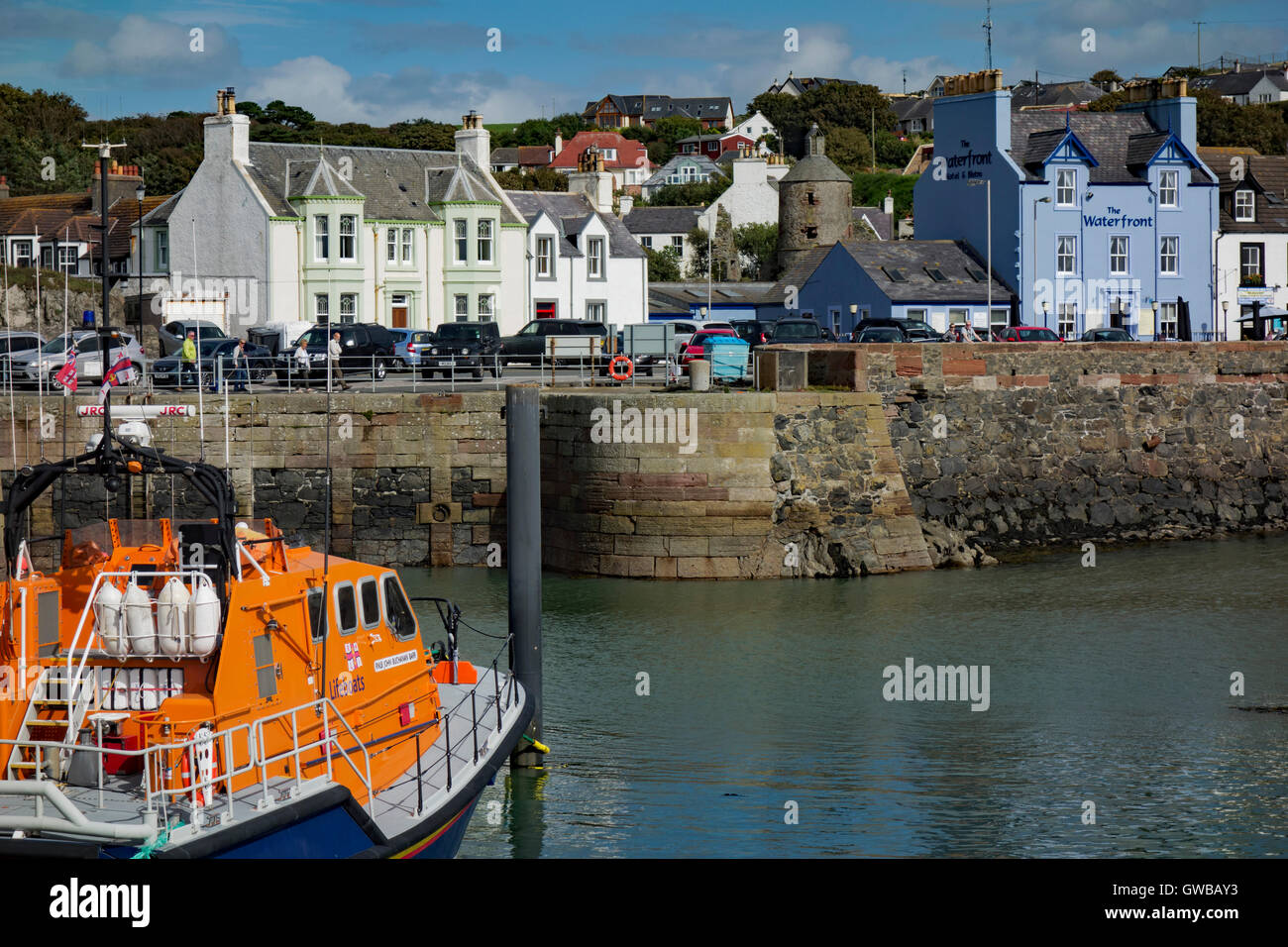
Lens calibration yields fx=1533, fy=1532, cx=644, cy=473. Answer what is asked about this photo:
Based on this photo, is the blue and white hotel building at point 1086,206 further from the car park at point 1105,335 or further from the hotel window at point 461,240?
the hotel window at point 461,240

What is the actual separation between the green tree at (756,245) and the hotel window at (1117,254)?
32.1 metres

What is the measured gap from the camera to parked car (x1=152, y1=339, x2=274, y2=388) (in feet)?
101

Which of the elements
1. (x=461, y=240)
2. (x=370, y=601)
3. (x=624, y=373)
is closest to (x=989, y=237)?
(x=461, y=240)

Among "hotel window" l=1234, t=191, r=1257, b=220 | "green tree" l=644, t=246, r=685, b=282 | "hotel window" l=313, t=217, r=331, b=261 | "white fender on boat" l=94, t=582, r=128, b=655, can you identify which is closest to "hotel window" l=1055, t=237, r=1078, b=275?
"hotel window" l=1234, t=191, r=1257, b=220

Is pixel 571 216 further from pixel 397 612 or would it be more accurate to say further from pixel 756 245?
pixel 397 612

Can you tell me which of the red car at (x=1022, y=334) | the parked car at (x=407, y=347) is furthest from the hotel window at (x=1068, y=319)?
the parked car at (x=407, y=347)

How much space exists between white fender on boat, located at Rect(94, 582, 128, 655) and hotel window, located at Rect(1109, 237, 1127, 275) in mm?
42645

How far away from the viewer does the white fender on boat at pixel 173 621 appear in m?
10.6

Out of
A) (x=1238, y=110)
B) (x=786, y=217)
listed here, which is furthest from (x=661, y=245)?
(x=1238, y=110)

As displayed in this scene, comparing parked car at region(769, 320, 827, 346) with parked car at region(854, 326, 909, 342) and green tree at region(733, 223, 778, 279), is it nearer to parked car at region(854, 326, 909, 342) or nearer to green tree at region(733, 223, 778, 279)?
parked car at region(854, 326, 909, 342)

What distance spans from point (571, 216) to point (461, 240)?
6.49 meters

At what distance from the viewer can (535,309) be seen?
51969 millimetres

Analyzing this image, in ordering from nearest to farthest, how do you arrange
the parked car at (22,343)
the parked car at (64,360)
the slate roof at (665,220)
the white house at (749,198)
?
the parked car at (64,360), the parked car at (22,343), the slate roof at (665,220), the white house at (749,198)

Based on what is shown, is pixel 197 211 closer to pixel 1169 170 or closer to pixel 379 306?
pixel 379 306
